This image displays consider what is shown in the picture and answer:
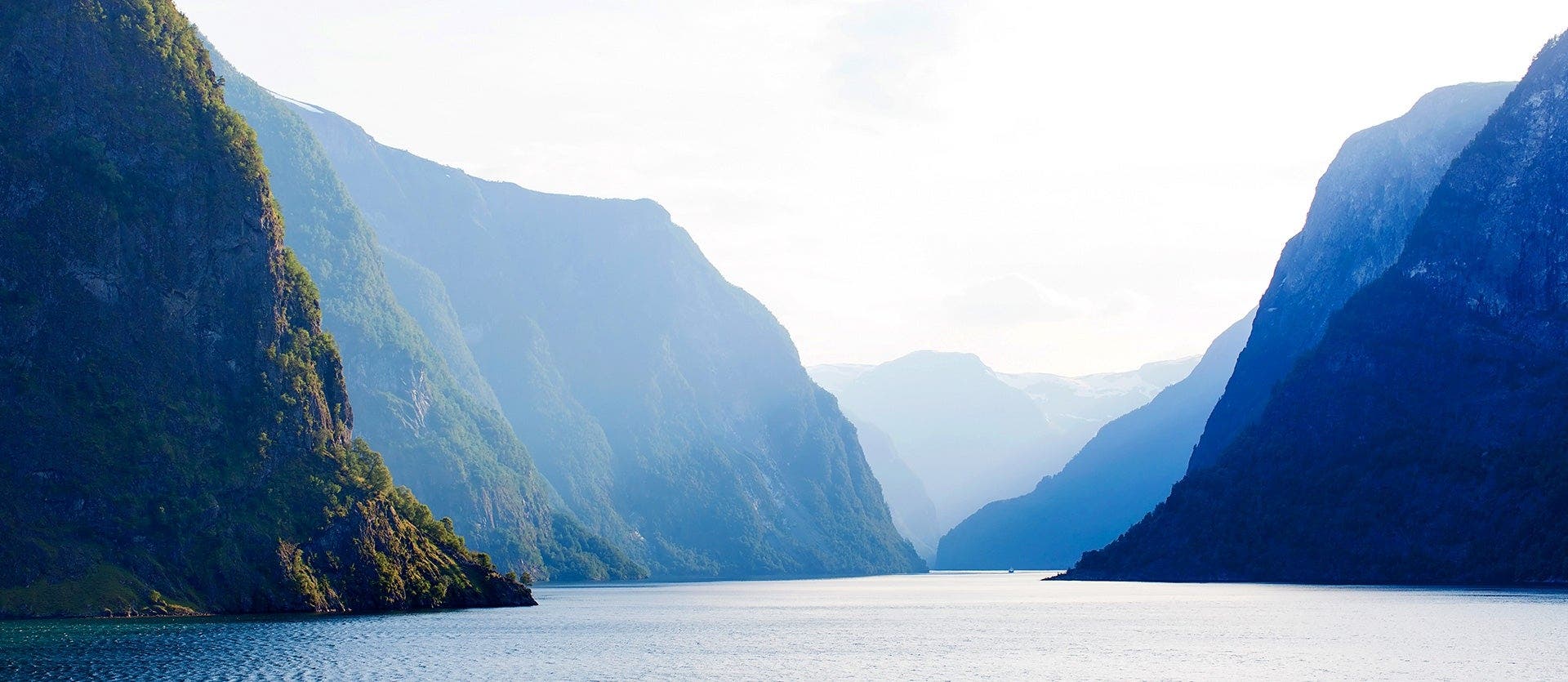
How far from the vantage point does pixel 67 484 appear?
155 m

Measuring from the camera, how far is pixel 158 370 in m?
171

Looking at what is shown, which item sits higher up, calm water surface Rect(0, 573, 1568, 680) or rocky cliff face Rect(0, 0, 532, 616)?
rocky cliff face Rect(0, 0, 532, 616)

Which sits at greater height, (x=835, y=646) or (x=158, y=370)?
(x=158, y=370)

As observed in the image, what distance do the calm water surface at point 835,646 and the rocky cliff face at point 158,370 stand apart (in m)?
11.4

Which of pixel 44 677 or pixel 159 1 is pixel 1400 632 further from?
pixel 159 1

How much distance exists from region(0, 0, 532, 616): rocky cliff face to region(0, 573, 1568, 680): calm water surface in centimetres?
1138

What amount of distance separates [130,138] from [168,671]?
4091 inches

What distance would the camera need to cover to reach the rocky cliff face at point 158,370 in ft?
509

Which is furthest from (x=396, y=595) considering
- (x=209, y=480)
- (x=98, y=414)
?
(x=98, y=414)

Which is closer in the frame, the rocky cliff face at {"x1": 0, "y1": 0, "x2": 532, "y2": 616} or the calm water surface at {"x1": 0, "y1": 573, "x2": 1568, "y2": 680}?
the calm water surface at {"x1": 0, "y1": 573, "x2": 1568, "y2": 680}

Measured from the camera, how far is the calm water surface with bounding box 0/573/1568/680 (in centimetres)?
10300

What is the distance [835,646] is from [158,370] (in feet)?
294

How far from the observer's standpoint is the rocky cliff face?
15512 centimetres

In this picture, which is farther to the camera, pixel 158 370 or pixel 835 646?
pixel 158 370
